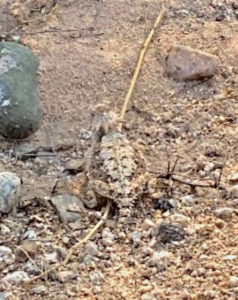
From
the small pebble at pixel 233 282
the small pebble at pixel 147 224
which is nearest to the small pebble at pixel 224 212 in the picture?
the small pebble at pixel 147 224

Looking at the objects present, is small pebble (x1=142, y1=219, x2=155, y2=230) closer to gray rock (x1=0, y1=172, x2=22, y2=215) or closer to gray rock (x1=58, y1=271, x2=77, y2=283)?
gray rock (x1=58, y1=271, x2=77, y2=283)

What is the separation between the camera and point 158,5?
3.09 metres

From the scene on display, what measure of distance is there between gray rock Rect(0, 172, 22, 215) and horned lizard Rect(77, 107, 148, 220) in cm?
19

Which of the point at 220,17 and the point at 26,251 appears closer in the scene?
the point at 26,251

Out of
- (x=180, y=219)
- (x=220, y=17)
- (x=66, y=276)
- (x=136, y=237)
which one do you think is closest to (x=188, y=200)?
(x=180, y=219)

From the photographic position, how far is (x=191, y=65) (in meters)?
2.78

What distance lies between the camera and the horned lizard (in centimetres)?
222

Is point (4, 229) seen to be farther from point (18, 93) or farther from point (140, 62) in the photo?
point (140, 62)

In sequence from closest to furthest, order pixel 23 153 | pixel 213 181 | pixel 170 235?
pixel 170 235, pixel 213 181, pixel 23 153

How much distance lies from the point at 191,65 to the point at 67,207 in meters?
0.80

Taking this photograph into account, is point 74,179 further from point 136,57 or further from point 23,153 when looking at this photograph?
point 136,57

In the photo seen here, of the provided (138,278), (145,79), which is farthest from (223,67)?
(138,278)

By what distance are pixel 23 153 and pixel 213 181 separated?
0.62 metres

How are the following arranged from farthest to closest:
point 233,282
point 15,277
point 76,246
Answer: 1. point 76,246
2. point 15,277
3. point 233,282
